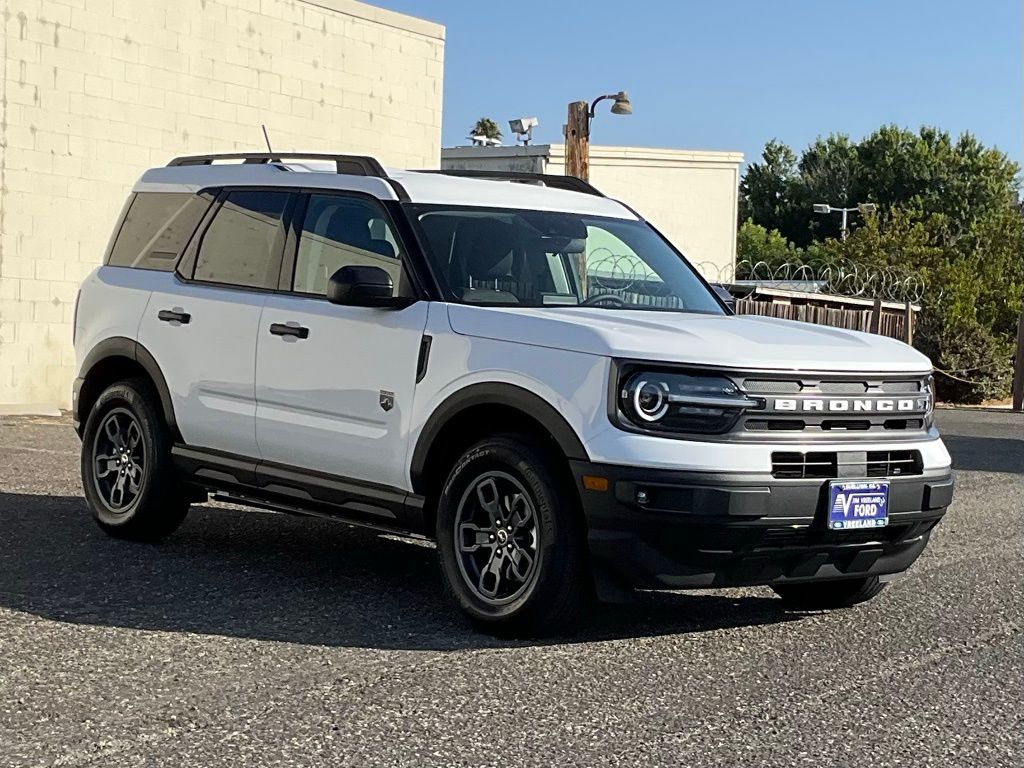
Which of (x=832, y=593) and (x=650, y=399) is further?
(x=832, y=593)

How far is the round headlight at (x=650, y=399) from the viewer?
6176 millimetres

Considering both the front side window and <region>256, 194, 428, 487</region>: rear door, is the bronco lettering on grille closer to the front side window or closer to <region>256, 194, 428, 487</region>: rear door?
<region>256, 194, 428, 487</region>: rear door

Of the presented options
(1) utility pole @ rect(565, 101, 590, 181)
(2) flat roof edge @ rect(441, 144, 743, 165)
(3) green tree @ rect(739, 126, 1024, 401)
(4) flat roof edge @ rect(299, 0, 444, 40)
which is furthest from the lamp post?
(3) green tree @ rect(739, 126, 1024, 401)

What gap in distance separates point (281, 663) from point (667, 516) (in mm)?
1556

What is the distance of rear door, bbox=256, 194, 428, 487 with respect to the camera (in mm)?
7082

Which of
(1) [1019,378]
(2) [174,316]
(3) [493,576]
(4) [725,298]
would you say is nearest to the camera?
(3) [493,576]

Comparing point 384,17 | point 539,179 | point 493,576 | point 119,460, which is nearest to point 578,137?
point 384,17

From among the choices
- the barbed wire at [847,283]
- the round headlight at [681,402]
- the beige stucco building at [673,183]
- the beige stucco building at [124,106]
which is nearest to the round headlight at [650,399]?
the round headlight at [681,402]

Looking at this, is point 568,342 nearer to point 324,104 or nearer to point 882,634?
point 882,634

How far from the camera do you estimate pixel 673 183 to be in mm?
31469

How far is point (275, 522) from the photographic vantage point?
9828 mm

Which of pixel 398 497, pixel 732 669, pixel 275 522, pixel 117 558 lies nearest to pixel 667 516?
pixel 732 669

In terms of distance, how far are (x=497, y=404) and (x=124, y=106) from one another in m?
13.0

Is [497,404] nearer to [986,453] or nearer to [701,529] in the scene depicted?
[701,529]
